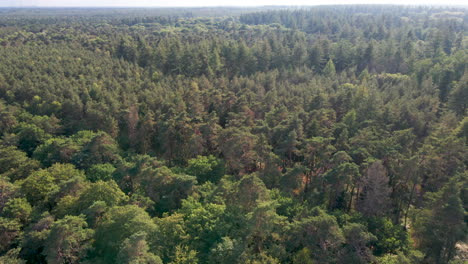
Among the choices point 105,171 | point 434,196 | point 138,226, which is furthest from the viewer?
point 105,171

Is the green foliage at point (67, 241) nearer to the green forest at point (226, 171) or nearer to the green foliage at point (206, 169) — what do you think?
the green forest at point (226, 171)

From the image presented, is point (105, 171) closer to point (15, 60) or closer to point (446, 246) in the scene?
point (446, 246)

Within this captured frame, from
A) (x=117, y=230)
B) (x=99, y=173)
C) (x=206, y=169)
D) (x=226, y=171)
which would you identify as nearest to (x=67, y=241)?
(x=117, y=230)

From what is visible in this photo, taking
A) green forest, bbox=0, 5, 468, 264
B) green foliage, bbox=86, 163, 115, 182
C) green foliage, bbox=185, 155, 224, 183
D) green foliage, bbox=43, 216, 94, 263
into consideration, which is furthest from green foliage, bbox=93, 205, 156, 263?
green foliage, bbox=185, 155, 224, 183

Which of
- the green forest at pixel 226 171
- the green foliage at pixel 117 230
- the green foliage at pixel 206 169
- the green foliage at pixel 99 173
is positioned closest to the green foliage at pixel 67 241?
the green forest at pixel 226 171

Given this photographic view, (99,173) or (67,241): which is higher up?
(67,241)

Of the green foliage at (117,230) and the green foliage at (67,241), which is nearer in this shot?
the green foliage at (67,241)

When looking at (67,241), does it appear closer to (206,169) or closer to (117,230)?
(117,230)

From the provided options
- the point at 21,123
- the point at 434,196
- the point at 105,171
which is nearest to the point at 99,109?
the point at 21,123
